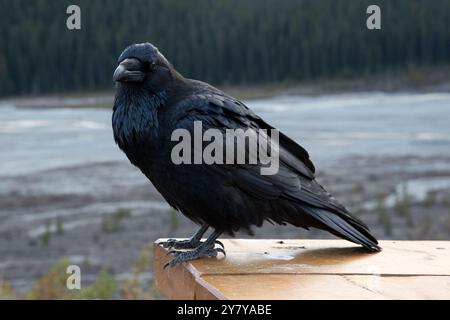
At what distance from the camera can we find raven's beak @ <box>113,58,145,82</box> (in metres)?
3.47

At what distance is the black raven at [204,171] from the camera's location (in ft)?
11.2

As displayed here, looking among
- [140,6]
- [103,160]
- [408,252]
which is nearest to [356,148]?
[103,160]

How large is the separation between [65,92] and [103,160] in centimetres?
188

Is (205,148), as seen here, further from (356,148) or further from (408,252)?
(356,148)

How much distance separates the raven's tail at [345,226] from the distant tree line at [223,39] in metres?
3.52

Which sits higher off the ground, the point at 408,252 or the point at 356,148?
the point at 408,252

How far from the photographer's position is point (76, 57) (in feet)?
23.6

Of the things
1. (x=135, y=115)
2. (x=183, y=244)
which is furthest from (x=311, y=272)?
(x=135, y=115)

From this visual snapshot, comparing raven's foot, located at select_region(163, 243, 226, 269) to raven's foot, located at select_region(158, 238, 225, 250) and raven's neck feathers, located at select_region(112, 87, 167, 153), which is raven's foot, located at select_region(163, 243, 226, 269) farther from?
raven's neck feathers, located at select_region(112, 87, 167, 153)

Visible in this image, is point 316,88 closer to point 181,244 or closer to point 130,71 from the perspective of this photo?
point 181,244

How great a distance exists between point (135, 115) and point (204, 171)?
39 centimetres

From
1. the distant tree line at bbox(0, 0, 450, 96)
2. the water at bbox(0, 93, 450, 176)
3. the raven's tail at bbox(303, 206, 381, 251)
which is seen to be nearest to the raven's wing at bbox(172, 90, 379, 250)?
the raven's tail at bbox(303, 206, 381, 251)

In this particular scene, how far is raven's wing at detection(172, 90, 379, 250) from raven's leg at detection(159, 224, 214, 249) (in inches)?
13.1

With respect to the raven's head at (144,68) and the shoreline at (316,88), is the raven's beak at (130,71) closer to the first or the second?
the raven's head at (144,68)
